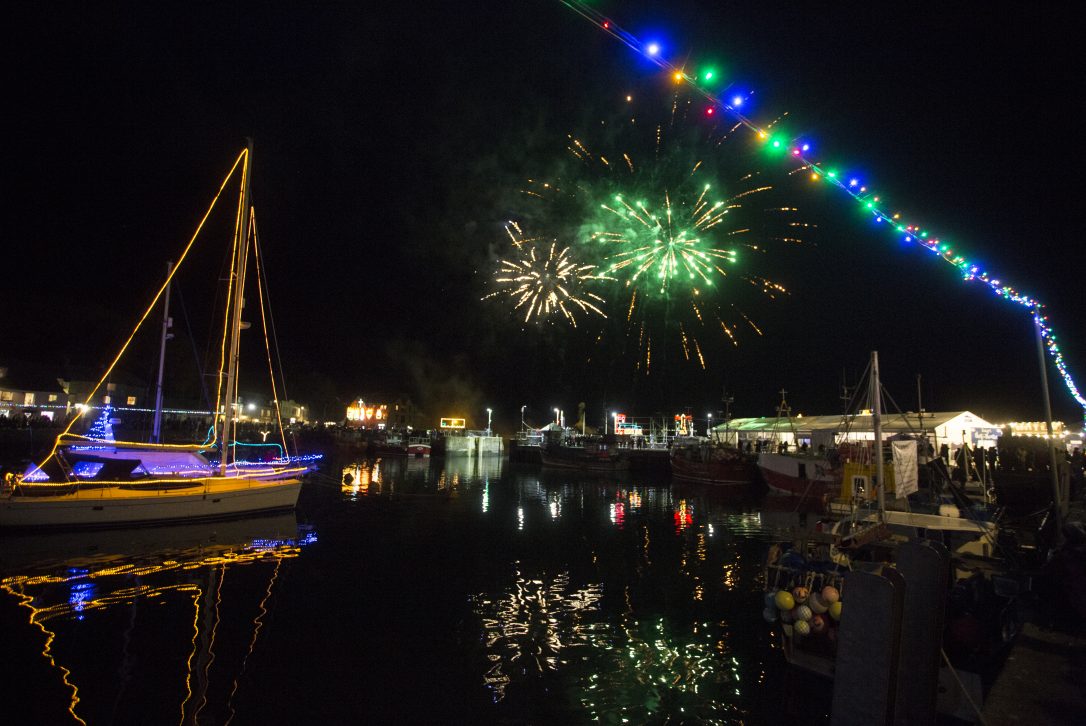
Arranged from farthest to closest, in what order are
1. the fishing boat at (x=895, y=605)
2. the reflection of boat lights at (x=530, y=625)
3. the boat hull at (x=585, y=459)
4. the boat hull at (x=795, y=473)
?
the boat hull at (x=585, y=459)
the boat hull at (x=795, y=473)
the reflection of boat lights at (x=530, y=625)
the fishing boat at (x=895, y=605)

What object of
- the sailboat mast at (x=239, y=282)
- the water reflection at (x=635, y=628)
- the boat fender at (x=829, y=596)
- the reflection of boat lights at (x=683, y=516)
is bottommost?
the reflection of boat lights at (x=683, y=516)

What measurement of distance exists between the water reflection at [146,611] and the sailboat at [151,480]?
2.45 ft

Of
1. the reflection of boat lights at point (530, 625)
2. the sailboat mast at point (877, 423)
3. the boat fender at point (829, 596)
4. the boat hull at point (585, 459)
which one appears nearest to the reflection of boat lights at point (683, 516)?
the sailboat mast at point (877, 423)

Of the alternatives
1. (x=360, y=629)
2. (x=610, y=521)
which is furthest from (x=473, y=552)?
(x=610, y=521)

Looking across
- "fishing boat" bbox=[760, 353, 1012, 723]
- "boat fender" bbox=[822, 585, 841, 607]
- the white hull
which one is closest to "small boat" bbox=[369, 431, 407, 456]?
the white hull

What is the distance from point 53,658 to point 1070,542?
58.0ft

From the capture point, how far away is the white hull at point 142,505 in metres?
18.4

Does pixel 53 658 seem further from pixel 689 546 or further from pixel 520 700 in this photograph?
pixel 689 546

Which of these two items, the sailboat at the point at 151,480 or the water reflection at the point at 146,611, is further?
the sailboat at the point at 151,480

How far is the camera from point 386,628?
36.6ft

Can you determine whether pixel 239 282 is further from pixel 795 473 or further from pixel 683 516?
pixel 795 473

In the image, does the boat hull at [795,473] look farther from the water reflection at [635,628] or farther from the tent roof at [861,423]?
the water reflection at [635,628]

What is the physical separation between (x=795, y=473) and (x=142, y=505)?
36264 millimetres

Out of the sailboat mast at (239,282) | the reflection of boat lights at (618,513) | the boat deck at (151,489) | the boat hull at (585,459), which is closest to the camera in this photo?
the boat deck at (151,489)
